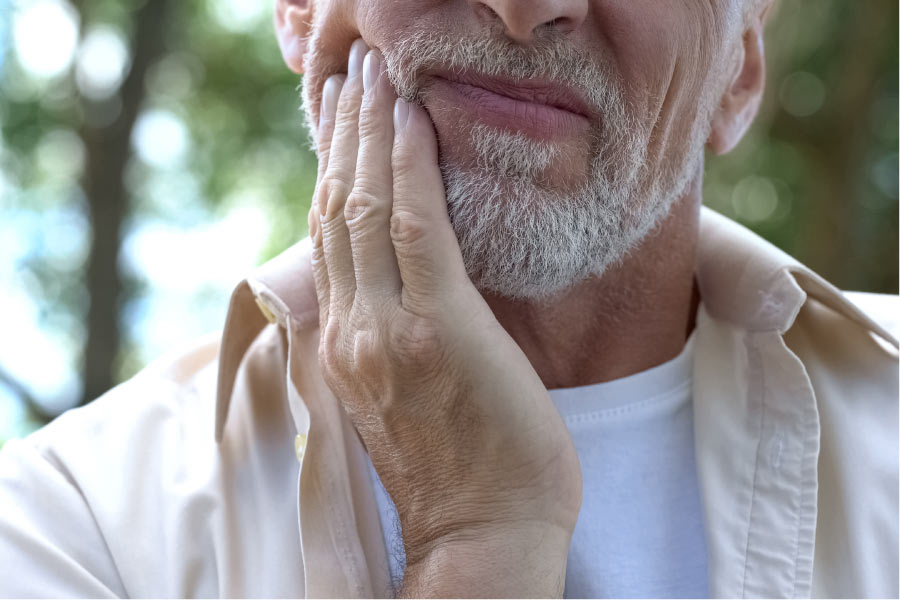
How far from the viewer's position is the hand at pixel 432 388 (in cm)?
159

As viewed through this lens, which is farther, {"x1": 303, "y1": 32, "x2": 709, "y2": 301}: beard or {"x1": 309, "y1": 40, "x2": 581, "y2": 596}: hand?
{"x1": 303, "y1": 32, "x2": 709, "y2": 301}: beard

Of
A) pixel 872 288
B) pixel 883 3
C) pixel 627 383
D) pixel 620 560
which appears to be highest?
pixel 883 3

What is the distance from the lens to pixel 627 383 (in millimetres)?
2221

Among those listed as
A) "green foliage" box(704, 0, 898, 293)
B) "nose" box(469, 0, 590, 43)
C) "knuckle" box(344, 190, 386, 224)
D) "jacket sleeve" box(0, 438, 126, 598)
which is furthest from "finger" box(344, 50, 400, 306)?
"green foliage" box(704, 0, 898, 293)

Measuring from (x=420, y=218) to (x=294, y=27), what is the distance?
3.12 feet

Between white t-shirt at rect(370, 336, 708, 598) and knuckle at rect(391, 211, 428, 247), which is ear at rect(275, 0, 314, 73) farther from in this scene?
white t-shirt at rect(370, 336, 708, 598)

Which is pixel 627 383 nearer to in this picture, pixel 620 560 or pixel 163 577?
pixel 620 560

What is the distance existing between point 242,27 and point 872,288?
7.74 m

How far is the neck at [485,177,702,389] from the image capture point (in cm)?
221

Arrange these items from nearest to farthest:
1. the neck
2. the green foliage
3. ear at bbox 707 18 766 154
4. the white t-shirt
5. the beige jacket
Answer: the beige jacket < the white t-shirt < the neck < ear at bbox 707 18 766 154 < the green foliage

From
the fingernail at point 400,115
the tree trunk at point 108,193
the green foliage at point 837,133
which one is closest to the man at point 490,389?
the fingernail at point 400,115

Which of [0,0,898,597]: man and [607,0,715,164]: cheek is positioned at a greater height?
[607,0,715,164]: cheek

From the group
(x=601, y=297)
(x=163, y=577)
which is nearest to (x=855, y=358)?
(x=601, y=297)

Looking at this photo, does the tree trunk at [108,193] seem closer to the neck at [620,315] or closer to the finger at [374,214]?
the neck at [620,315]
